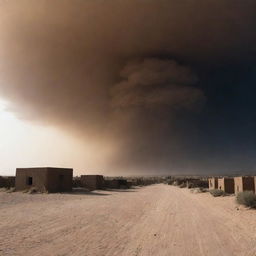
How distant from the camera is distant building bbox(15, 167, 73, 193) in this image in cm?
3700

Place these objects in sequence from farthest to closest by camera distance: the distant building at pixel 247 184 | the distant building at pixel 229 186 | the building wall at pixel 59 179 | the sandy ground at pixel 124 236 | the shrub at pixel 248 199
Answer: the distant building at pixel 229 186 < the building wall at pixel 59 179 < the distant building at pixel 247 184 < the shrub at pixel 248 199 < the sandy ground at pixel 124 236

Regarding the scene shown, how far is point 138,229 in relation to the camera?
44.8 feet

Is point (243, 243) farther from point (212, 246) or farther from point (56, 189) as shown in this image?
point (56, 189)

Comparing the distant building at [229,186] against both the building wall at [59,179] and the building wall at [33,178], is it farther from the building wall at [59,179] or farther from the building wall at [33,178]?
the building wall at [33,178]

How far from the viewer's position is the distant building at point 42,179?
121 ft

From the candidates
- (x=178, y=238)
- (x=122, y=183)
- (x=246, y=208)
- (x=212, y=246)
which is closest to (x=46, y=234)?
(x=178, y=238)

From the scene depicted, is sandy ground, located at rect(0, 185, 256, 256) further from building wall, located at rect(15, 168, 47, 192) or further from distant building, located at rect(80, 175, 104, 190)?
distant building, located at rect(80, 175, 104, 190)

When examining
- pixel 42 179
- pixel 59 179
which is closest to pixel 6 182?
pixel 59 179

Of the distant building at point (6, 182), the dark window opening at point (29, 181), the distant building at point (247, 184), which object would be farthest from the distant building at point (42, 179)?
the distant building at point (247, 184)

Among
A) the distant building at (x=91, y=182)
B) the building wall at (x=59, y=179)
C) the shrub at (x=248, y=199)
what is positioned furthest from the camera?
the distant building at (x=91, y=182)

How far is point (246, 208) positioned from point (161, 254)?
1383cm

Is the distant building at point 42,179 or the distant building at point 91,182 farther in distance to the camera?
the distant building at point 91,182

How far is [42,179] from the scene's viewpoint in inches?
1464

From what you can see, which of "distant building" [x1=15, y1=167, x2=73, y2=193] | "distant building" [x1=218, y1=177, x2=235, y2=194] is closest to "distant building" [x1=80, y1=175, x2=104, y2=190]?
"distant building" [x1=15, y1=167, x2=73, y2=193]
